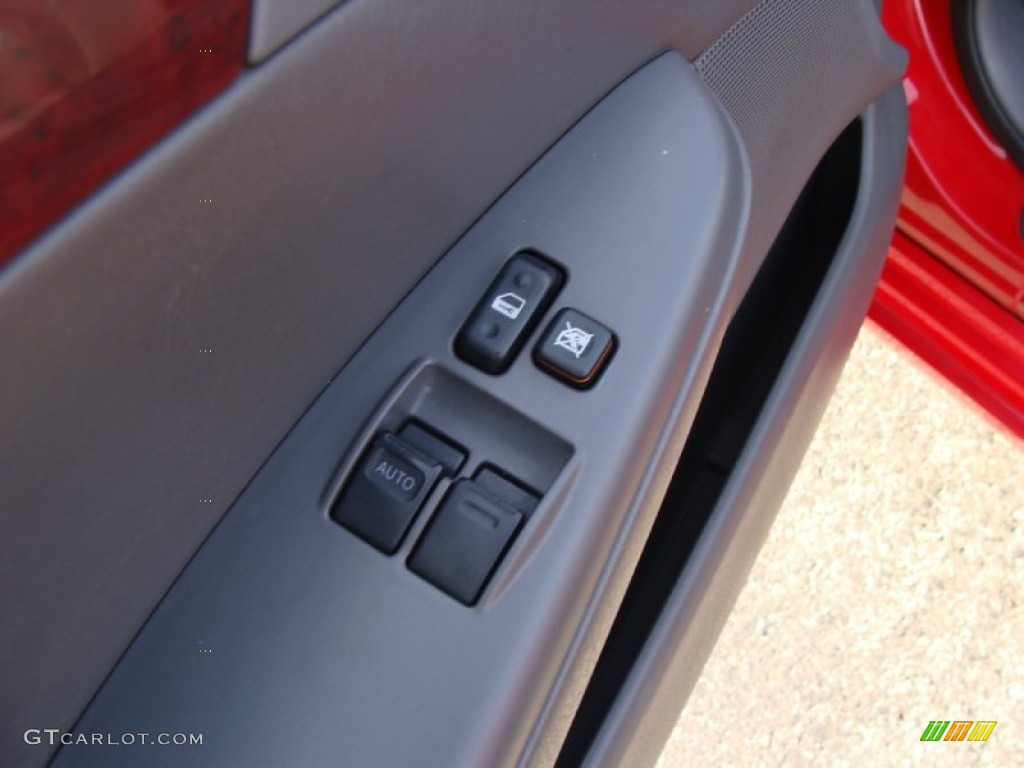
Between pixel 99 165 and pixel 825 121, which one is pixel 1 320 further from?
pixel 825 121

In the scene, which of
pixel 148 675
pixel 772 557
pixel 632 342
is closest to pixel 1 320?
pixel 148 675

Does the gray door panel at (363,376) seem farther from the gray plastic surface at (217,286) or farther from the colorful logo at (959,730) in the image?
the colorful logo at (959,730)

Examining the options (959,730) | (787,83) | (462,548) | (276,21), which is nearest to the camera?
(276,21)

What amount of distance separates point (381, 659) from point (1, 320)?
0.29 meters

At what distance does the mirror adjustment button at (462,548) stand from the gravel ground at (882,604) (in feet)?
2.62

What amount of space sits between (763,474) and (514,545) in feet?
1.02

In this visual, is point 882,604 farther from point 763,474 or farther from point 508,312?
point 508,312

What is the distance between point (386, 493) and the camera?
663mm

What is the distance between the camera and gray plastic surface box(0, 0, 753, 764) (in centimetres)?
51

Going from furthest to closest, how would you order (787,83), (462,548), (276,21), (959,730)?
1. (959,730)
2. (787,83)
3. (462,548)
4. (276,21)

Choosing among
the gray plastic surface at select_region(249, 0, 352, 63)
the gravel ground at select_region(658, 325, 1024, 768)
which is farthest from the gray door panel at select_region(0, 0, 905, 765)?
the gravel ground at select_region(658, 325, 1024, 768)
